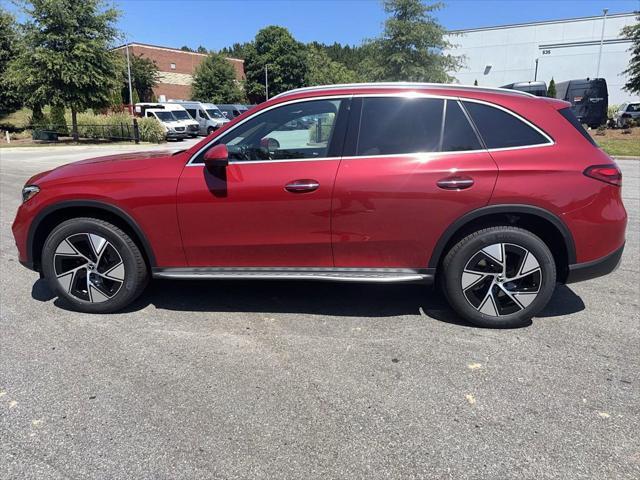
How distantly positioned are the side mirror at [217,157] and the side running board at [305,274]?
2.68ft

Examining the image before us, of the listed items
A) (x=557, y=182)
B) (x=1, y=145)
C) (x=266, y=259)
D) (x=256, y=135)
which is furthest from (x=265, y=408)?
(x=1, y=145)

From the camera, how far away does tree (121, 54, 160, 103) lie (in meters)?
55.9

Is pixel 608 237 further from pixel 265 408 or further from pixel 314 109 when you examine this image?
pixel 265 408

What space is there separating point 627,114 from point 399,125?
104 feet

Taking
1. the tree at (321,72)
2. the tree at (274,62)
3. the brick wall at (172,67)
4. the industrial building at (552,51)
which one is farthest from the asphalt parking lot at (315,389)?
the tree at (274,62)

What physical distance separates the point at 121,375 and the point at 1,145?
27.7 m

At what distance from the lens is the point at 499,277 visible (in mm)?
3701

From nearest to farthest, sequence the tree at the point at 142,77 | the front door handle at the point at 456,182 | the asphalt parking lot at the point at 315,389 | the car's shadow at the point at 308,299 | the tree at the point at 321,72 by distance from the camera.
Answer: the asphalt parking lot at the point at 315,389 < the front door handle at the point at 456,182 < the car's shadow at the point at 308,299 < the tree at the point at 142,77 < the tree at the point at 321,72

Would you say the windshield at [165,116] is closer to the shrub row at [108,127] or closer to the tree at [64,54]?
the shrub row at [108,127]

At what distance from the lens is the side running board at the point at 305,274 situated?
3.71 m

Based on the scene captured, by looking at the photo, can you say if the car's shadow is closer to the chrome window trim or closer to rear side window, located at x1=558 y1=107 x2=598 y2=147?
the chrome window trim

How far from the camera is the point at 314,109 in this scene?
3.77 metres

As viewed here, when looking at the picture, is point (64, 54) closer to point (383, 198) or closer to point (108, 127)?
point (108, 127)

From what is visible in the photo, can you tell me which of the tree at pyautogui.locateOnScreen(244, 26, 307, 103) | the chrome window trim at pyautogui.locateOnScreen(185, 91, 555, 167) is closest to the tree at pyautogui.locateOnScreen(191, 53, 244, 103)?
the tree at pyautogui.locateOnScreen(244, 26, 307, 103)
